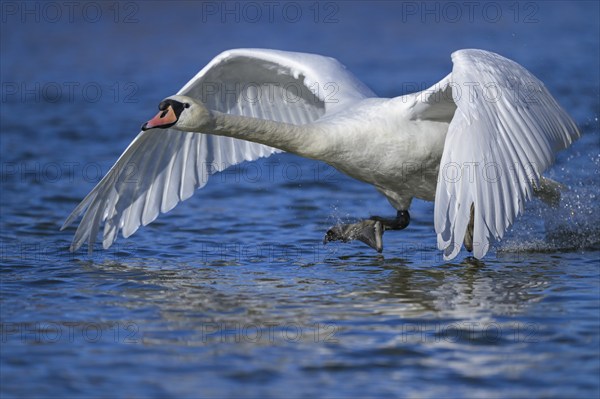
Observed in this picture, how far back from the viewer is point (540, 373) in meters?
6.43

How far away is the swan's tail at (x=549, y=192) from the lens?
9992 millimetres

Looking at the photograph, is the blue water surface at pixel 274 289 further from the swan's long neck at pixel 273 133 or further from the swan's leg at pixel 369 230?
the swan's long neck at pixel 273 133

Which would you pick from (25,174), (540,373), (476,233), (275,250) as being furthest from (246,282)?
(25,174)

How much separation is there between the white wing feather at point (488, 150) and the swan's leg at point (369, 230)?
1731 mm

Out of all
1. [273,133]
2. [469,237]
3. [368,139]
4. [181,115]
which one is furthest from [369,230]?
[181,115]

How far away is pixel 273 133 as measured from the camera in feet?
29.7

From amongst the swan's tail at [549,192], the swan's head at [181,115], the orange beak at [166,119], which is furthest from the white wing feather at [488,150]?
the orange beak at [166,119]

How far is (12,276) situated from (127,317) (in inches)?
62.5

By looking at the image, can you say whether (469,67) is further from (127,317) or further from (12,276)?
(12,276)

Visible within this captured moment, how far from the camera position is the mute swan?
781cm

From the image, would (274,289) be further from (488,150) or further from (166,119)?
(488,150)

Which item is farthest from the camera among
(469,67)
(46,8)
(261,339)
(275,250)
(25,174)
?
(46,8)

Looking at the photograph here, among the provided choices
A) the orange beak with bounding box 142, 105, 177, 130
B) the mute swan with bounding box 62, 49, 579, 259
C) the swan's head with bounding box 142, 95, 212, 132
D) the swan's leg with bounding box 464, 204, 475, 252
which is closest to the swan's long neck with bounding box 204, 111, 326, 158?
the mute swan with bounding box 62, 49, 579, 259

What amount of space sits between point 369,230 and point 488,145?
7.13ft
